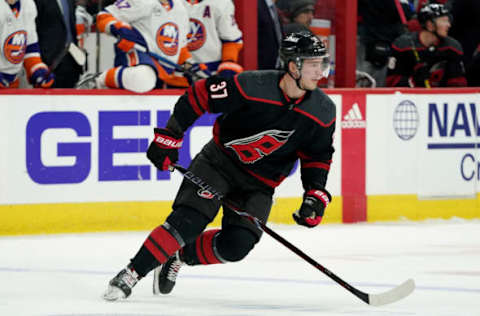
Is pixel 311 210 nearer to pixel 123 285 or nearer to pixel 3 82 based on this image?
pixel 123 285

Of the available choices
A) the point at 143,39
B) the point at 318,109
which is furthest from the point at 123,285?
the point at 143,39

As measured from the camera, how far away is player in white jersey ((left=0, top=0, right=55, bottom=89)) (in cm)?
600

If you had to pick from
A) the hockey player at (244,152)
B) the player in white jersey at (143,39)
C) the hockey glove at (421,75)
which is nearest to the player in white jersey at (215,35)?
the player in white jersey at (143,39)

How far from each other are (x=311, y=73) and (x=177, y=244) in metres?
0.84

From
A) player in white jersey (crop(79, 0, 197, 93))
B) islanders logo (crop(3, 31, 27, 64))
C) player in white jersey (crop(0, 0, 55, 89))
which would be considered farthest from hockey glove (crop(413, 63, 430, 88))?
islanders logo (crop(3, 31, 27, 64))

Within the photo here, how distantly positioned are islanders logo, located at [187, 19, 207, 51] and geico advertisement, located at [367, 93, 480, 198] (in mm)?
1182

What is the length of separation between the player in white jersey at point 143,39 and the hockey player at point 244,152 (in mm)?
2100

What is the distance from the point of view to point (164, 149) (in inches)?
153

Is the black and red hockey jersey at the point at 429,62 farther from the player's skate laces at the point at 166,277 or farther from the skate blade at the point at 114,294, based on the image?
the skate blade at the point at 114,294

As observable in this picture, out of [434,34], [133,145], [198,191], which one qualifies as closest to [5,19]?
[133,145]

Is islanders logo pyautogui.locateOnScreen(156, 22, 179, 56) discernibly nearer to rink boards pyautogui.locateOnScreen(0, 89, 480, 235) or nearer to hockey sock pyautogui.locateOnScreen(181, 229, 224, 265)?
rink boards pyautogui.locateOnScreen(0, 89, 480, 235)

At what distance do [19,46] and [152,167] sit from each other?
109 cm

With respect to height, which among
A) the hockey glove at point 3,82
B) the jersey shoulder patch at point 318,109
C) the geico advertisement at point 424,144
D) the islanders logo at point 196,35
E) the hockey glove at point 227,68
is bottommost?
the geico advertisement at point 424,144

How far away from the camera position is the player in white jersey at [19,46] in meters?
6.00
